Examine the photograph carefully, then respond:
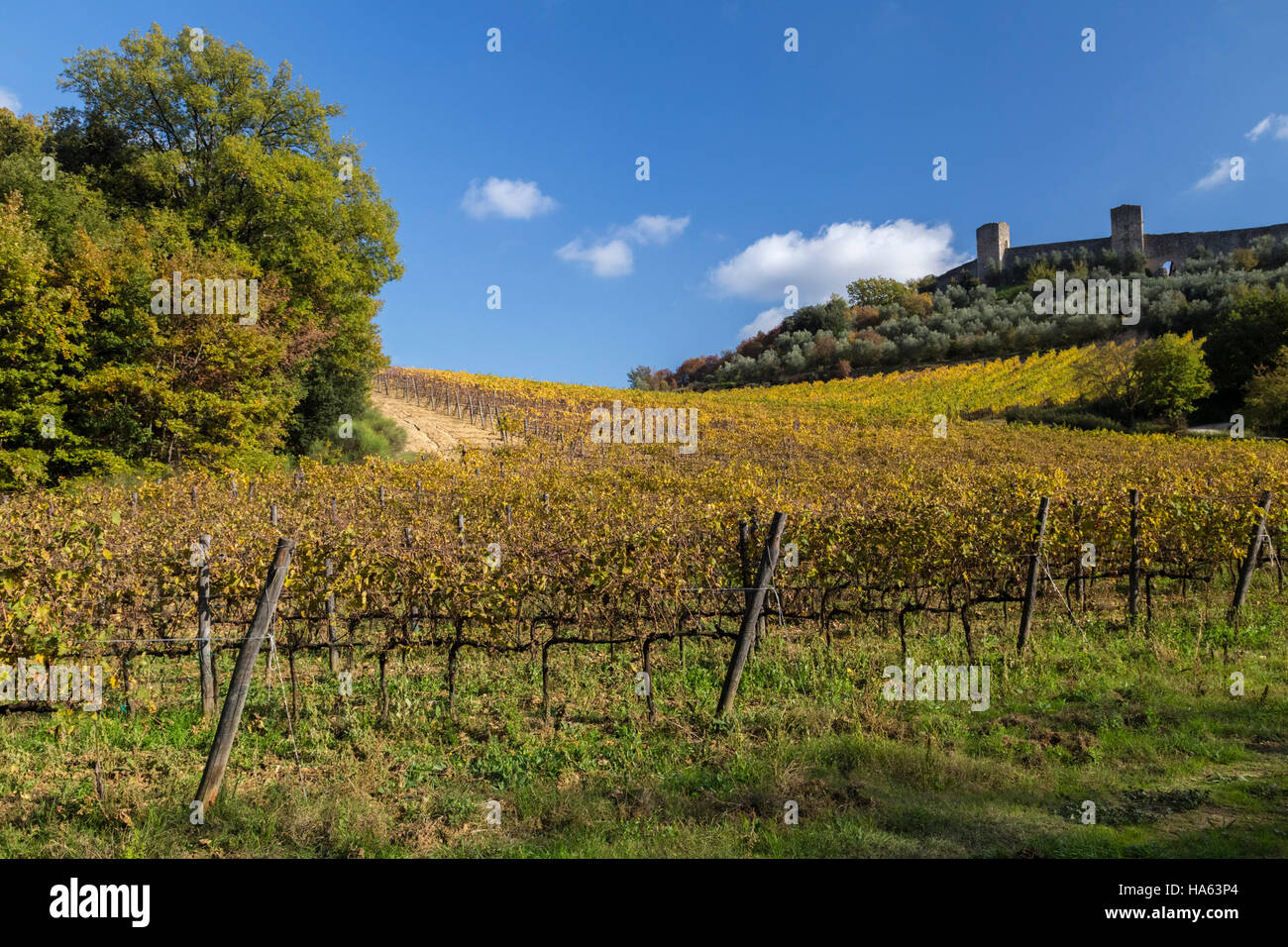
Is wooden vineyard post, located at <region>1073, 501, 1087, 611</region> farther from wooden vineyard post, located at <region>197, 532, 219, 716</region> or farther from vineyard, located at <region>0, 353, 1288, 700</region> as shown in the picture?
wooden vineyard post, located at <region>197, 532, 219, 716</region>

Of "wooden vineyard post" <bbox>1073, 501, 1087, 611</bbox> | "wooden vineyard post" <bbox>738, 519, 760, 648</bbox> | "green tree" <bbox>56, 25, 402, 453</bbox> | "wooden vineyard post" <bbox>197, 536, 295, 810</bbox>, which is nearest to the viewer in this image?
"wooden vineyard post" <bbox>197, 536, 295, 810</bbox>

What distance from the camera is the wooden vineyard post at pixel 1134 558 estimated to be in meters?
9.22

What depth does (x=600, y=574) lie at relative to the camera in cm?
774

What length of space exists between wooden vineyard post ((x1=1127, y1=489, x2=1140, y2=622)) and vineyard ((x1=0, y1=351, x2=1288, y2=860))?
0.17 ft

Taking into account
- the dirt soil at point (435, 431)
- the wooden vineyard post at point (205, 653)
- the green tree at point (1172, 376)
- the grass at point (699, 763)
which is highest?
the green tree at point (1172, 376)

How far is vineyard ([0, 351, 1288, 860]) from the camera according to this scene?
7270 mm

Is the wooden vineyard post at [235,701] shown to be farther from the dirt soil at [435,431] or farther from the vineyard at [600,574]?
the dirt soil at [435,431]

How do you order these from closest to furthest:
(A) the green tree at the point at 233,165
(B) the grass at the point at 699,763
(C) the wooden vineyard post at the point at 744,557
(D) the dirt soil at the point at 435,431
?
(B) the grass at the point at 699,763 < (C) the wooden vineyard post at the point at 744,557 < (A) the green tree at the point at 233,165 < (D) the dirt soil at the point at 435,431

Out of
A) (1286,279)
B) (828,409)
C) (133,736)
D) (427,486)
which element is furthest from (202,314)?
(1286,279)

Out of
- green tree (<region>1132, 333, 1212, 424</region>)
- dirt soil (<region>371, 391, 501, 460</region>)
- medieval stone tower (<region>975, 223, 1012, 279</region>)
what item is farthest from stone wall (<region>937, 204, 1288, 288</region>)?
dirt soil (<region>371, 391, 501, 460</region>)

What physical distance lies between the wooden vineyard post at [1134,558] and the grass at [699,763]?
3.24 ft

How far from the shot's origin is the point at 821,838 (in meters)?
4.59

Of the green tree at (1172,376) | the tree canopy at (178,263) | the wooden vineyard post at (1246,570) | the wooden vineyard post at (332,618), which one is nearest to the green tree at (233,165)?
the tree canopy at (178,263)
